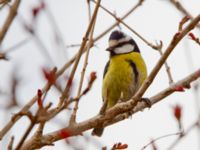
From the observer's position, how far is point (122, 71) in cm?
450

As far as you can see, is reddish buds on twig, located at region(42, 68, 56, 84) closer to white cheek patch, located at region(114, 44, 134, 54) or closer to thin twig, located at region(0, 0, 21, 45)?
thin twig, located at region(0, 0, 21, 45)

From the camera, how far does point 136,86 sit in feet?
14.4

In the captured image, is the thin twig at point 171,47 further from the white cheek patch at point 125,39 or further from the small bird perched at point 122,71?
the white cheek patch at point 125,39

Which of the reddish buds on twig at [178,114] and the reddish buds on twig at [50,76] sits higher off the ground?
the reddish buds on twig at [50,76]

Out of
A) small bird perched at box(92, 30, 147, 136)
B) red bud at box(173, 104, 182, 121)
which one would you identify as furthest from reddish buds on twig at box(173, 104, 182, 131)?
small bird perched at box(92, 30, 147, 136)

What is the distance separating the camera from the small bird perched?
4398 millimetres

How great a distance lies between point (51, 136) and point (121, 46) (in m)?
2.91

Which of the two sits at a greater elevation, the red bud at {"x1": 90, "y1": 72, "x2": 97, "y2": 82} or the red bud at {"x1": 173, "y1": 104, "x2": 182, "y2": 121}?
the red bud at {"x1": 90, "y1": 72, "x2": 97, "y2": 82}

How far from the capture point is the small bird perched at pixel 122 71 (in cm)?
440

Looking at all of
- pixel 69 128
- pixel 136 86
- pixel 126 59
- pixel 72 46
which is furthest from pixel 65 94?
pixel 126 59

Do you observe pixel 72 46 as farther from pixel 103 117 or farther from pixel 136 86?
pixel 103 117

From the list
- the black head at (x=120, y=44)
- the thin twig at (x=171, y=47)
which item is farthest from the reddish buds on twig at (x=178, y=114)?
the black head at (x=120, y=44)

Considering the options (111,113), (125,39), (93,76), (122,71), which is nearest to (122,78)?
(122,71)

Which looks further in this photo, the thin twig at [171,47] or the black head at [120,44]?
the black head at [120,44]
